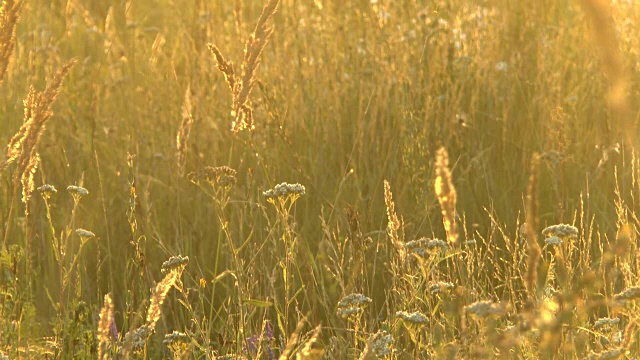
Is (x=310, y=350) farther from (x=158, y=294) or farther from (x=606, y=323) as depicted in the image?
(x=606, y=323)

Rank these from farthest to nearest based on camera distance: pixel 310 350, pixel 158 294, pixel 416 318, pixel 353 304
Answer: pixel 353 304 < pixel 416 318 < pixel 310 350 < pixel 158 294

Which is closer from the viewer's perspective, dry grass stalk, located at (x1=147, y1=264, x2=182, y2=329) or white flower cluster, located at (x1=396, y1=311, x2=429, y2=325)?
dry grass stalk, located at (x1=147, y1=264, x2=182, y2=329)

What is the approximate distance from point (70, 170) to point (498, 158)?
1735 millimetres

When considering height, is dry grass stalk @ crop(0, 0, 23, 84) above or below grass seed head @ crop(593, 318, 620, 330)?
above

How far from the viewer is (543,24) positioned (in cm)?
439

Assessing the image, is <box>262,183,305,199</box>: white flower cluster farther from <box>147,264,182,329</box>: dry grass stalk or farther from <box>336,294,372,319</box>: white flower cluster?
<box>147,264,182,329</box>: dry grass stalk

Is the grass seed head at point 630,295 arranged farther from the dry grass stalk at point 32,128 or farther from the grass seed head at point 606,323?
the dry grass stalk at point 32,128

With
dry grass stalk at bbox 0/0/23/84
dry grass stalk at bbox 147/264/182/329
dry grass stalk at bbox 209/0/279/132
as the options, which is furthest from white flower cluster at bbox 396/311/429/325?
dry grass stalk at bbox 0/0/23/84

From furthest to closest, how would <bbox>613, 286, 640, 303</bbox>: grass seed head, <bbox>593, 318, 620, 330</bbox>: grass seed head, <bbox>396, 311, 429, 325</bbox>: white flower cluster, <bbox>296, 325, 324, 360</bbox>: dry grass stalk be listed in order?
1. <bbox>593, 318, 620, 330</bbox>: grass seed head
2. <bbox>396, 311, 429, 325</bbox>: white flower cluster
3. <bbox>613, 286, 640, 303</bbox>: grass seed head
4. <bbox>296, 325, 324, 360</bbox>: dry grass stalk

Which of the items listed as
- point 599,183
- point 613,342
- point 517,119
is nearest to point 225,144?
point 517,119

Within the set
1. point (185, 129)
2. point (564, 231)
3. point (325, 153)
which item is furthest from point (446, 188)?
point (325, 153)

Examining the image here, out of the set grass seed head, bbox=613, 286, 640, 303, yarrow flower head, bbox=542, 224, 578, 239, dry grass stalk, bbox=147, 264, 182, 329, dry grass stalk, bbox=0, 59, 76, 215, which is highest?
dry grass stalk, bbox=0, 59, 76, 215

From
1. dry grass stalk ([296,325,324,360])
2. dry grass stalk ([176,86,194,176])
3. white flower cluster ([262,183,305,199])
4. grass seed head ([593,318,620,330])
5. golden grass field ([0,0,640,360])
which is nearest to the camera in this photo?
dry grass stalk ([296,325,324,360])

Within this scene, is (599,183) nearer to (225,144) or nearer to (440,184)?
(225,144)
